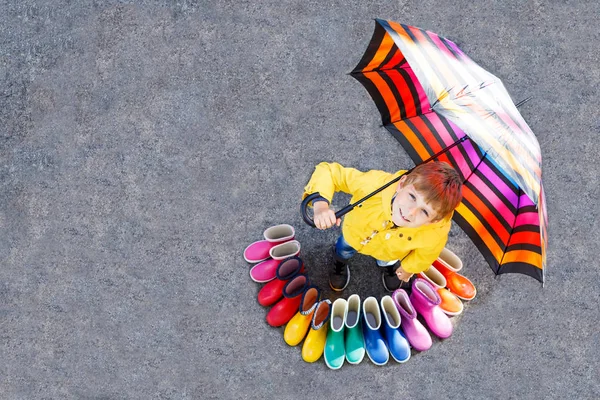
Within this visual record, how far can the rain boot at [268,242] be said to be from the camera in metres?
2.25

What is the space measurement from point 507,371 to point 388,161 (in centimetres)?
93

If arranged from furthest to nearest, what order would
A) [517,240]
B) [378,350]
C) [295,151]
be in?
[295,151] < [378,350] < [517,240]

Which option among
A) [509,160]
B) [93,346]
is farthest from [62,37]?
[509,160]

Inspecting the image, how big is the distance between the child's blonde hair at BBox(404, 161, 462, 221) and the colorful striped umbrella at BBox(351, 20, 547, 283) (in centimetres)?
12

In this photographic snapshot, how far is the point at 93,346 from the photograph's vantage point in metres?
2.27

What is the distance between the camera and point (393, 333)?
2.21m

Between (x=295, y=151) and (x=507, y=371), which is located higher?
(x=295, y=151)

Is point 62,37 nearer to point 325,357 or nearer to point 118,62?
point 118,62

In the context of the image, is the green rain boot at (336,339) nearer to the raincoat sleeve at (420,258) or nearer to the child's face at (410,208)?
the raincoat sleeve at (420,258)

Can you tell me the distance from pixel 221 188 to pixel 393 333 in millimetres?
871

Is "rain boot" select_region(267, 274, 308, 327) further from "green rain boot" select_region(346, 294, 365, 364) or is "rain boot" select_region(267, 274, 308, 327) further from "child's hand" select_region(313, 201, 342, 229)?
"child's hand" select_region(313, 201, 342, 229)

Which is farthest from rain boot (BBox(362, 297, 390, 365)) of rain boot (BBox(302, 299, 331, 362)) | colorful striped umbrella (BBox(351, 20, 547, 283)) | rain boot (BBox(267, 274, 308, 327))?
colorful striped umbrella (BBox(351, 20, 547, 283))

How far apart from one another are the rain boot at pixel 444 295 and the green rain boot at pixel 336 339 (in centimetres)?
34

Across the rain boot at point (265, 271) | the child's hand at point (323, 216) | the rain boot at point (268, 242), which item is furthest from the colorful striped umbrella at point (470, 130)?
the rain boot at point (265, 271)
